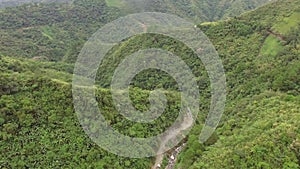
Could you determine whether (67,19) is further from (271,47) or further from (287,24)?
(271,47)

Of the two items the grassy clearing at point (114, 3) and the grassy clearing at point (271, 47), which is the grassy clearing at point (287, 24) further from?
the grassy clearing at point (114, 3)

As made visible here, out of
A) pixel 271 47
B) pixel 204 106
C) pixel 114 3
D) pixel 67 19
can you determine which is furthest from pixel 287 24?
pixel 114 3

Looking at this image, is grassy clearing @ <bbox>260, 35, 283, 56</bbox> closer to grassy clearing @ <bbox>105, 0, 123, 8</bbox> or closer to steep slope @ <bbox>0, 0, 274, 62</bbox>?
steep slope @ <bbox>0, 0, 274, 62</bbox>

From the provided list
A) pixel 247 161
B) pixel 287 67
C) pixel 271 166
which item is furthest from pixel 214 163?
pixel 287 67

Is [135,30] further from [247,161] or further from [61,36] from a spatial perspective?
[247,161]

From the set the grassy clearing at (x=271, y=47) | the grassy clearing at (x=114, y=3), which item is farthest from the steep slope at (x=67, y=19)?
the grassy clearing at (x=271, y=47)
